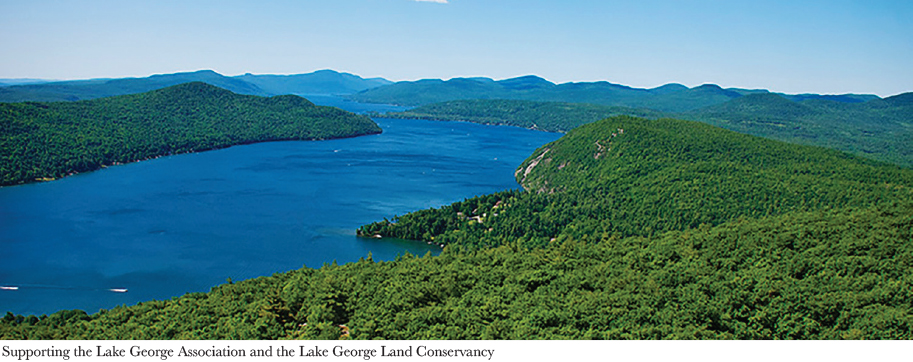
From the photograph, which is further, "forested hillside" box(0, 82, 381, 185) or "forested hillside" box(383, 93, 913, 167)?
"forested hillside" box(383, 93, 913, 167)

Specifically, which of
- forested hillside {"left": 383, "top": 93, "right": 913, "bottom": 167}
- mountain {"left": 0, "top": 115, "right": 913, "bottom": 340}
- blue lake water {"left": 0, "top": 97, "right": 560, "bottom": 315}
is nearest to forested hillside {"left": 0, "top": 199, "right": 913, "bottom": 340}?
mountain {"left": 0, "top": 115, "right": 913, "bottom": 340}

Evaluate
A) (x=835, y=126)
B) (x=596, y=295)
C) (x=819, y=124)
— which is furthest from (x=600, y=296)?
(x=819, y=124)

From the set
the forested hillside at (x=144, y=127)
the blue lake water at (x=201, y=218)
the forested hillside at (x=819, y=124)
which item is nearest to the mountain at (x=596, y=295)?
the blue lake water at (x=201, y=218)

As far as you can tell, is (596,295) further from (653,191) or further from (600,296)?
(653,191)

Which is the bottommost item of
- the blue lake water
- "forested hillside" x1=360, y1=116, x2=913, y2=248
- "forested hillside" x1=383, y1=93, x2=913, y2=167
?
the blue lake water

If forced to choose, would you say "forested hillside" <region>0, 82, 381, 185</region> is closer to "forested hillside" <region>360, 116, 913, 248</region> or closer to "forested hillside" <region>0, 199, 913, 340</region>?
"forested hillside" <region>360, 116, 913, 248</region>

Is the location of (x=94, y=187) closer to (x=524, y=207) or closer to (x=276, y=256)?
(x=276, y=256)

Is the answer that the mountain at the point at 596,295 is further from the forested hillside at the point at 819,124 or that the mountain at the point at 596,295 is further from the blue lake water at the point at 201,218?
the forested hillside at the point at 819,124

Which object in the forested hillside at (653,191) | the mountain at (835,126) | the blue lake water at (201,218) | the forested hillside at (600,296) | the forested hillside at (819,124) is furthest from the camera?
the forested hillside at (819,124)
